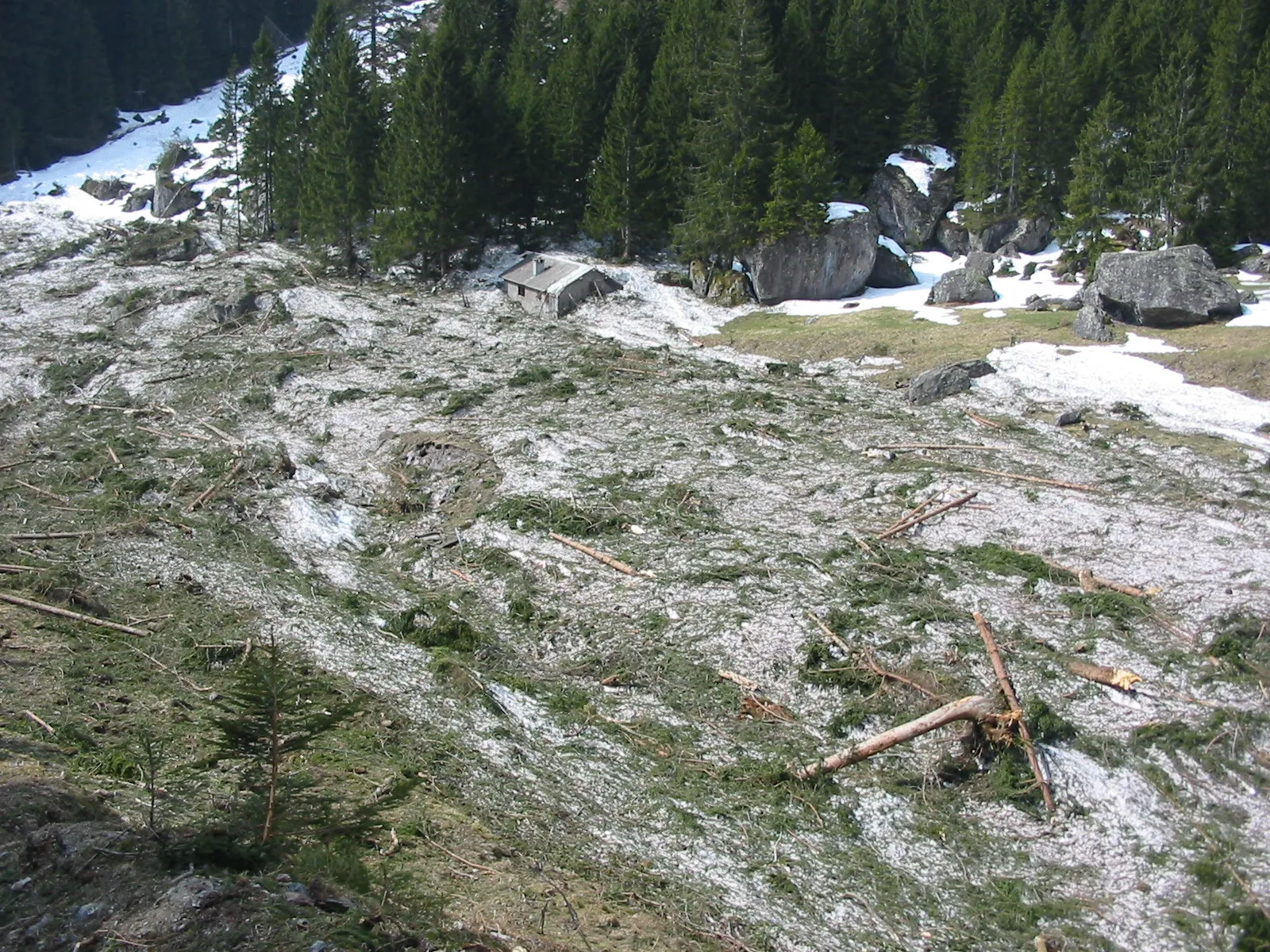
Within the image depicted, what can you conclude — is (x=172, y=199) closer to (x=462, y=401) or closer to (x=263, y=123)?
(x=263, y=123)

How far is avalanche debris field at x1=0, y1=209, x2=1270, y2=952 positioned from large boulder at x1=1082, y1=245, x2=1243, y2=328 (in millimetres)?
9915

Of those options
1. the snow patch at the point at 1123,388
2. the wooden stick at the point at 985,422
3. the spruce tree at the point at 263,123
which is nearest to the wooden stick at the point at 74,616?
the wooden stick at the point at 985,422

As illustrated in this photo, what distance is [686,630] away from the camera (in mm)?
17188

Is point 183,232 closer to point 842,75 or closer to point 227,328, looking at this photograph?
point 227,328

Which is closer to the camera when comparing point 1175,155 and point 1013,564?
point 1013,564

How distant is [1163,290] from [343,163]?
37.3 m

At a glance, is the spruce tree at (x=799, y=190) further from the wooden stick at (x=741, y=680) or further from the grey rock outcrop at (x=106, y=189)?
the grey rock outcrop at (x=106, y=189)

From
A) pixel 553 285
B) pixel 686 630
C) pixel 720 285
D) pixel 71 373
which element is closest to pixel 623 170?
pixel 720 285

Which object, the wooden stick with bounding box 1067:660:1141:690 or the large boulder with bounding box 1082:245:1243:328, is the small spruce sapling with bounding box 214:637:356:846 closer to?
the wooden stick with bounding box 1067:660:1141:690

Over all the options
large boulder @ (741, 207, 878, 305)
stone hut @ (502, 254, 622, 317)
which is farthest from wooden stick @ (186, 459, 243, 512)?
large boulder @ (741, 207, 878, 305)

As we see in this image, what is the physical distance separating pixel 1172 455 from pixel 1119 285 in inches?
557

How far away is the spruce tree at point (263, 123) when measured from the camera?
54.6m

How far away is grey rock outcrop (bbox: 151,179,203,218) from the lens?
200 feet

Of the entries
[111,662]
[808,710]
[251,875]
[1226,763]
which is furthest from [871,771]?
[111,662]
